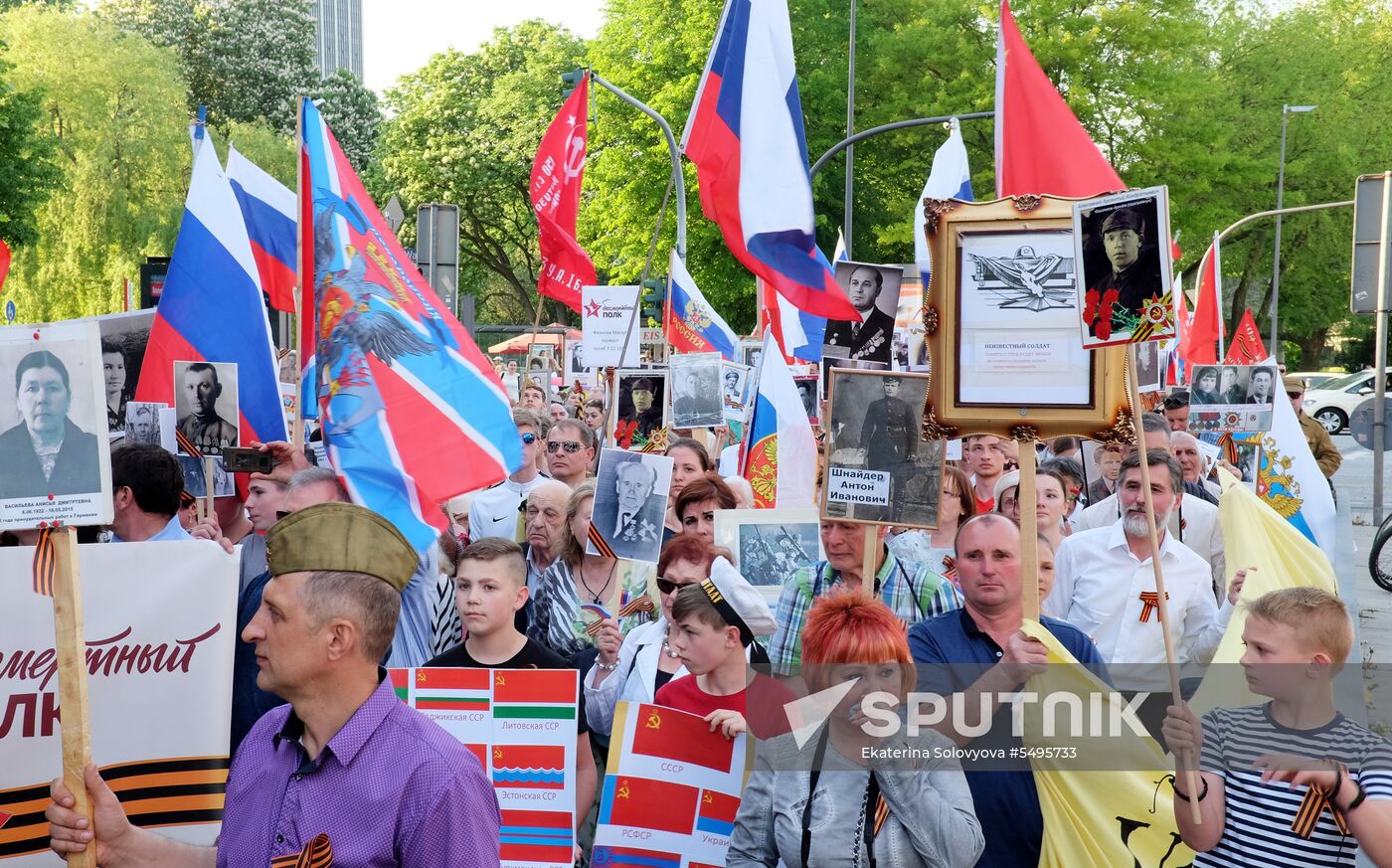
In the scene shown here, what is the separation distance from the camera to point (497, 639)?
4.66 metres

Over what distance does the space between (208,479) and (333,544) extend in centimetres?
390

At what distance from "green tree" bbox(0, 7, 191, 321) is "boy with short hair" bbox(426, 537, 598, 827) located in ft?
101

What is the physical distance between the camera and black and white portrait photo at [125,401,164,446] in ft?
21.6

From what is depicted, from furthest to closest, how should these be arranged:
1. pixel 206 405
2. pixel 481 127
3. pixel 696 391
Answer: pixel 481 127 < pixel 696 391 < pixel 206 405

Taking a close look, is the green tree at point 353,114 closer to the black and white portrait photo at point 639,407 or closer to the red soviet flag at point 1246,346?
the red soviet flag at point 1246,346

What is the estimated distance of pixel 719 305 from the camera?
37.3m

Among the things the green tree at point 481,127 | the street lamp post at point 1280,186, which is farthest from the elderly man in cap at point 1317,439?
the green tree at point 481,127

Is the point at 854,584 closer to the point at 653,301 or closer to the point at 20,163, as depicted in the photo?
the point at 653,301

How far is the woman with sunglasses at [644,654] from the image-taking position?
4.88m

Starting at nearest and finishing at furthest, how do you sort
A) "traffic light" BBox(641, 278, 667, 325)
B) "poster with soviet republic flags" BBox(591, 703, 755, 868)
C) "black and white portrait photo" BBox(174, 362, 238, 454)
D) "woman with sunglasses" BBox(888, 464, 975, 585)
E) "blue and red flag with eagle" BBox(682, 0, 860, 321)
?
1. "poster with soviet republic flags" BBox(591, 703, 755, 868)
2. "woman with sunglasses" BBox(888, 464, 975, 585)
3. "black and white portrait photo" BBox(174, 362, 238, 454)
4. "blue and red flag with eagle" BBox(682, 0, 860, 321)
5. "traffic light" BBox(641, 278, 667, 325)

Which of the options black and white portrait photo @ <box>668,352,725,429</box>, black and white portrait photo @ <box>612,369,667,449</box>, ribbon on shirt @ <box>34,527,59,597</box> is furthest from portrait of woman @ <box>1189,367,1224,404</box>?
ribbon on shirt @ <box>34,527,59,597</box>

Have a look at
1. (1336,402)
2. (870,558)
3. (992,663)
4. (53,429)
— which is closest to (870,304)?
(870,558)

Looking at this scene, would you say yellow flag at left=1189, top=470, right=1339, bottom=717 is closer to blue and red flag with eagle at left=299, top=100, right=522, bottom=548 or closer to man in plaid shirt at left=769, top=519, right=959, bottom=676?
man in plaid shirt at left=769, top=519, right=959, bottom=676

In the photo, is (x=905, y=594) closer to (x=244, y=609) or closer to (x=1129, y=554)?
(x=1129, y=554)
